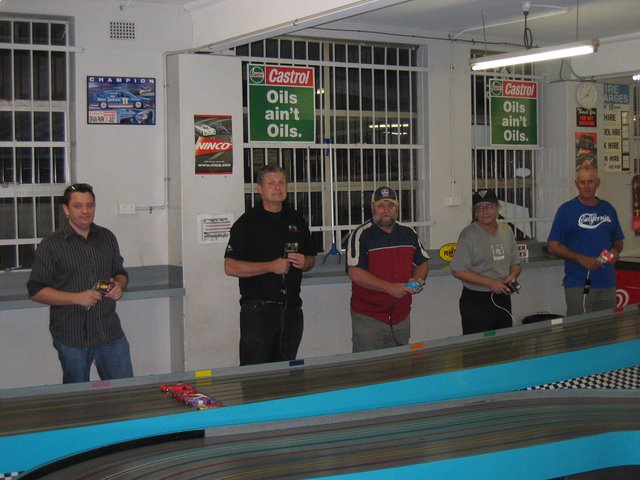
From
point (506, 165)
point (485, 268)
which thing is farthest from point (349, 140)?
point (485, 268)

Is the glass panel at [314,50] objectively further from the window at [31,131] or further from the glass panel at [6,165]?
the glass panel at [6,165]

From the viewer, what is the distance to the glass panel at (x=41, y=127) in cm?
683

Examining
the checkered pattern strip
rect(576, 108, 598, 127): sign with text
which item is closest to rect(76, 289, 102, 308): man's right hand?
the checkered pattern strip

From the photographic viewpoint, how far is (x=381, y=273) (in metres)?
5.47

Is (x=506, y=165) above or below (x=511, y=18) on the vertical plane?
below

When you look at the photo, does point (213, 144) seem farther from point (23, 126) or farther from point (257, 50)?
point (23, 126)

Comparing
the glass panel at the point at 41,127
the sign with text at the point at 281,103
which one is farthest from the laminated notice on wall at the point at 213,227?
the glass panel at the point at 41,127

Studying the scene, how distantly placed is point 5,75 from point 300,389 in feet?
13.3

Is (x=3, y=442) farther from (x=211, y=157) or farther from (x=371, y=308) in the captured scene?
(x=211, y=157)

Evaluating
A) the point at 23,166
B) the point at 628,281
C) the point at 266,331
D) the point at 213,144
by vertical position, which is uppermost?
the point at 213,144

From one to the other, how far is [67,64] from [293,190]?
225 cm

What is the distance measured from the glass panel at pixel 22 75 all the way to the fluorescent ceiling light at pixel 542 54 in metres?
3.50

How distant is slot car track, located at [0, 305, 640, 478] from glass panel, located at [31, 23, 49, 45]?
3.75 metres

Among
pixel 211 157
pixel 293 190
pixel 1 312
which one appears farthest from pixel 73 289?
pixel 293 190
